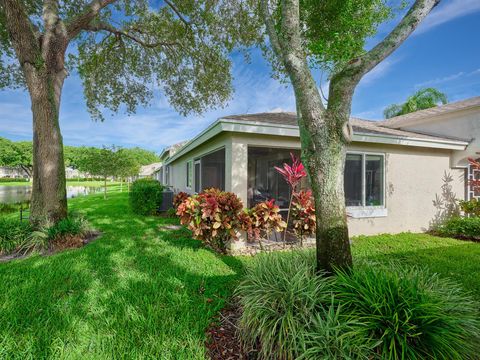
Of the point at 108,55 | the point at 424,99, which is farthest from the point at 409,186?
the point at 424,99

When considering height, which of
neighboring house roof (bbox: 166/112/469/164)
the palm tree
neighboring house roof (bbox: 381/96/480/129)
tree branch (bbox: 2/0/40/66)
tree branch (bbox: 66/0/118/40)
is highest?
the palm tree

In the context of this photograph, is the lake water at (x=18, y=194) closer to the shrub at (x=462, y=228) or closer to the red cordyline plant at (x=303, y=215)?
the red cordyline plant at (x=303, y=215)

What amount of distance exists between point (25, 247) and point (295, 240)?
7.06 metres

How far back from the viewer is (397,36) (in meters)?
2.96

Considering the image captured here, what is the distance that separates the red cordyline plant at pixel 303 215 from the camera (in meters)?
6.01

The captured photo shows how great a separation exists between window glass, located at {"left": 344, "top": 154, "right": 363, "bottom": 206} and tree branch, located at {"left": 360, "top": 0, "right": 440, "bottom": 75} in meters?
4.93

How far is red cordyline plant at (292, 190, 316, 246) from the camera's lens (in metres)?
6.01

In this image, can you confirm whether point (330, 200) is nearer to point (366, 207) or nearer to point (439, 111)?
point (366, 207)

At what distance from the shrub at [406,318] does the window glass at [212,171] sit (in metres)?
7.36

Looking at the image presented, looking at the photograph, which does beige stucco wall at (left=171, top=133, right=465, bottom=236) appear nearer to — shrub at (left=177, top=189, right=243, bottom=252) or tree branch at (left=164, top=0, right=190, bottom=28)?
shrub at (left=177, top=189, right=243, bottom=252)

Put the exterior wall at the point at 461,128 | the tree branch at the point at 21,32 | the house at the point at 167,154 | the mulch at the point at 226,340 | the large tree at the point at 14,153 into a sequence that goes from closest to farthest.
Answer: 1. the mulch at the point at 226,340
2. the tree branch at the point at 21,32
3. the exterior wall at the point at 461,128
4. the house at the point at 167,154
5. the large tree at the point at 14,153

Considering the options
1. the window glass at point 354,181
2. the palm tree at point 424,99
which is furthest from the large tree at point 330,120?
the palm tree at point 424,99

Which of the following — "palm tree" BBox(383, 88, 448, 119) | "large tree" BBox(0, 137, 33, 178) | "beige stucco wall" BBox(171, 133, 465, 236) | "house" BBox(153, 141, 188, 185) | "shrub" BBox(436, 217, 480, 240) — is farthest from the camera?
"large tree" BBox(0, 137, 33, 178)

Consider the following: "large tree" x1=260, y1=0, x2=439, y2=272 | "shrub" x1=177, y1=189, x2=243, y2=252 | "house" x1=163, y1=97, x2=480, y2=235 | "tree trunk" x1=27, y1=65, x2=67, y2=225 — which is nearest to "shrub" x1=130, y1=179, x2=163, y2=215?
"house" x1=163, y1=97, x2=480, y2=235
